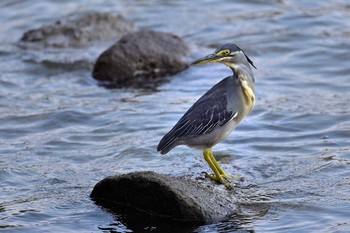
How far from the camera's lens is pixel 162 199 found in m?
6.78

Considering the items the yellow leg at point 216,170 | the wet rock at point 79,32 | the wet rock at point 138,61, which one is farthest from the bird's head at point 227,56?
the wet rock at point 79,32

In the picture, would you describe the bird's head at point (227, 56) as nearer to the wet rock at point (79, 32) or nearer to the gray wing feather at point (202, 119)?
the gray wing feather at point (202, 119)

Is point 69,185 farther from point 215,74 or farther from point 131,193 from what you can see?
point 215,74

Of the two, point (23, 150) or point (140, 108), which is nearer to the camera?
point (23, 150)

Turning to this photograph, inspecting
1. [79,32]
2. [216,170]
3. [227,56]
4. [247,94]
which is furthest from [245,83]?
[79,32]

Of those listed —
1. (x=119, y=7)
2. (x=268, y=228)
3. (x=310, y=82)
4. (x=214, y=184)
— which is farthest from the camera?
(x=119, y=7)

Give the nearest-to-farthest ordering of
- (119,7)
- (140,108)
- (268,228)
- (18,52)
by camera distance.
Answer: (268,228), (140,108), (18,52), (119,7)

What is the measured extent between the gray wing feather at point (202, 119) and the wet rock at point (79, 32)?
5718 millimetres

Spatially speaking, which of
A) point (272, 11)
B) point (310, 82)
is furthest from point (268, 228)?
point (272, 11)

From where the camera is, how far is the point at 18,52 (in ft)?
42.4

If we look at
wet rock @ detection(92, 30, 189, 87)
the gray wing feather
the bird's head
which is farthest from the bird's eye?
wet rock @ detection(92, 30, 189, 87)

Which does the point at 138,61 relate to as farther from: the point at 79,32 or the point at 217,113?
the point at 217,113

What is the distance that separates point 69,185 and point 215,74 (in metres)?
4.28

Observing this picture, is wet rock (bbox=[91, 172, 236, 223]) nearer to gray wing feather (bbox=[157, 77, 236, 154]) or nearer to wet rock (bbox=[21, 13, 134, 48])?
gray wing feather (bbox=[157, 77, 236, 154])
